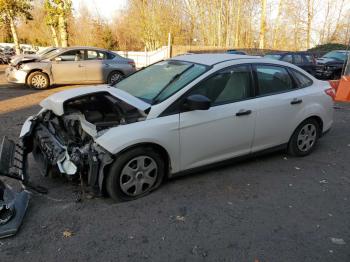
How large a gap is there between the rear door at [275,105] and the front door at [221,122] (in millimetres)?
160

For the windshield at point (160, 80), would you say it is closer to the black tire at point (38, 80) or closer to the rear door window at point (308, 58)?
the black tire at point (38, 80)

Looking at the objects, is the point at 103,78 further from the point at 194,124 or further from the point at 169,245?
the point at 169,245

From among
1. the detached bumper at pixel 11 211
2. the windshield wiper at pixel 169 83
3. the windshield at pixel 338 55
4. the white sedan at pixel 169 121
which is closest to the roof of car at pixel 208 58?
the white sedan at pixel 169 121

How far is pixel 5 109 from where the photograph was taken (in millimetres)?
8641

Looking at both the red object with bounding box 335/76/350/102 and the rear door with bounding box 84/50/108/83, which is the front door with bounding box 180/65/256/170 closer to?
the red object with bounding box 335/76/350/102

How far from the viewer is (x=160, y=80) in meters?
4.48

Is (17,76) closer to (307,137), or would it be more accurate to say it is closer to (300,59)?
(307,137)

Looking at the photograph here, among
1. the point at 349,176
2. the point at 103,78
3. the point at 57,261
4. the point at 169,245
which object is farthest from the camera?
the point at 103,78

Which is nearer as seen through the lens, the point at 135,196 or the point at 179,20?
the point at 135,196

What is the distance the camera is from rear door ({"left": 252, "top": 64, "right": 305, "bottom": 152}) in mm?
4598

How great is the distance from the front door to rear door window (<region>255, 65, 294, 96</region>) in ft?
0.67

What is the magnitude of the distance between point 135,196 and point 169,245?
94cm

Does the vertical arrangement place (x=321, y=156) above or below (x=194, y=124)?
below

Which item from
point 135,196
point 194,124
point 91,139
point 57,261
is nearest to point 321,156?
point 194,124
